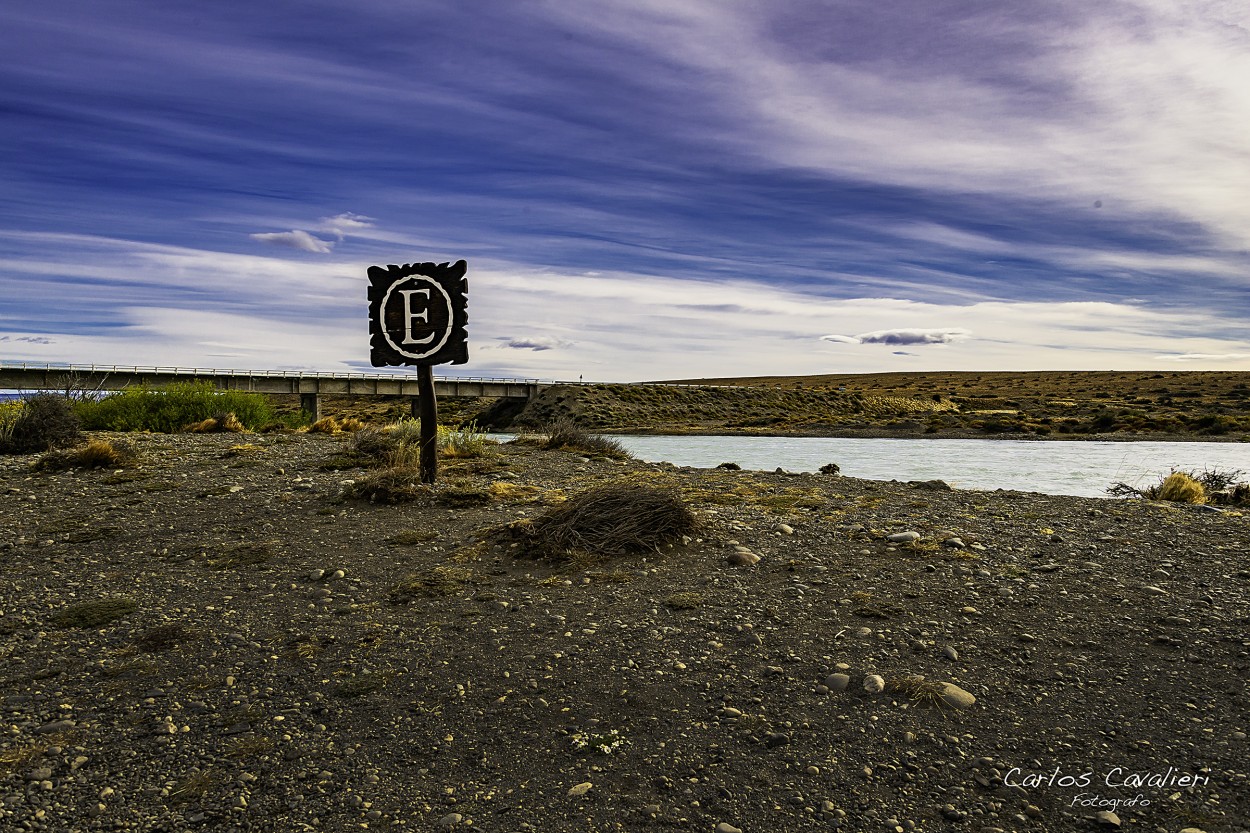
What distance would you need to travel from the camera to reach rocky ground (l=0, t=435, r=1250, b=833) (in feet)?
13.0

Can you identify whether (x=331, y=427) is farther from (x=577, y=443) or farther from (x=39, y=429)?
(x=39, y=429)

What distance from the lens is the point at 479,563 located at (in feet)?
25.8

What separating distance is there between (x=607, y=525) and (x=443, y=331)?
4.97 meters

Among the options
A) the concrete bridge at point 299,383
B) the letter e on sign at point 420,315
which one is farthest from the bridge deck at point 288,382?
the letter e on sign at point 420,315

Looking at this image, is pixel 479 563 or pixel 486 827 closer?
pixel 486 827

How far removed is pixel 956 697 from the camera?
16.1 ft

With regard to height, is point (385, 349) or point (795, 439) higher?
point (385, 349)

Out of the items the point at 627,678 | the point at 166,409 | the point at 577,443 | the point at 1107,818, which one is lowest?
the point at 1107,818

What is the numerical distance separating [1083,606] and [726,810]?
424 cm

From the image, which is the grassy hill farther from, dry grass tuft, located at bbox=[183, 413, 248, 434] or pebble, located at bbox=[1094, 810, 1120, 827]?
pebble, located at bbox=[1094, 810, 1120, 827]

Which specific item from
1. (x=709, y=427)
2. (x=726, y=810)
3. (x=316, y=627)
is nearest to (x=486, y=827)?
(x=726, y=810)

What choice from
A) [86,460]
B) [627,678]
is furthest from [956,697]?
[86,460]

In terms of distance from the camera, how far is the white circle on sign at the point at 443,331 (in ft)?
38.7

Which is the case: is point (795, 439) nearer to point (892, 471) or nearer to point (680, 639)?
point (892, 471)
